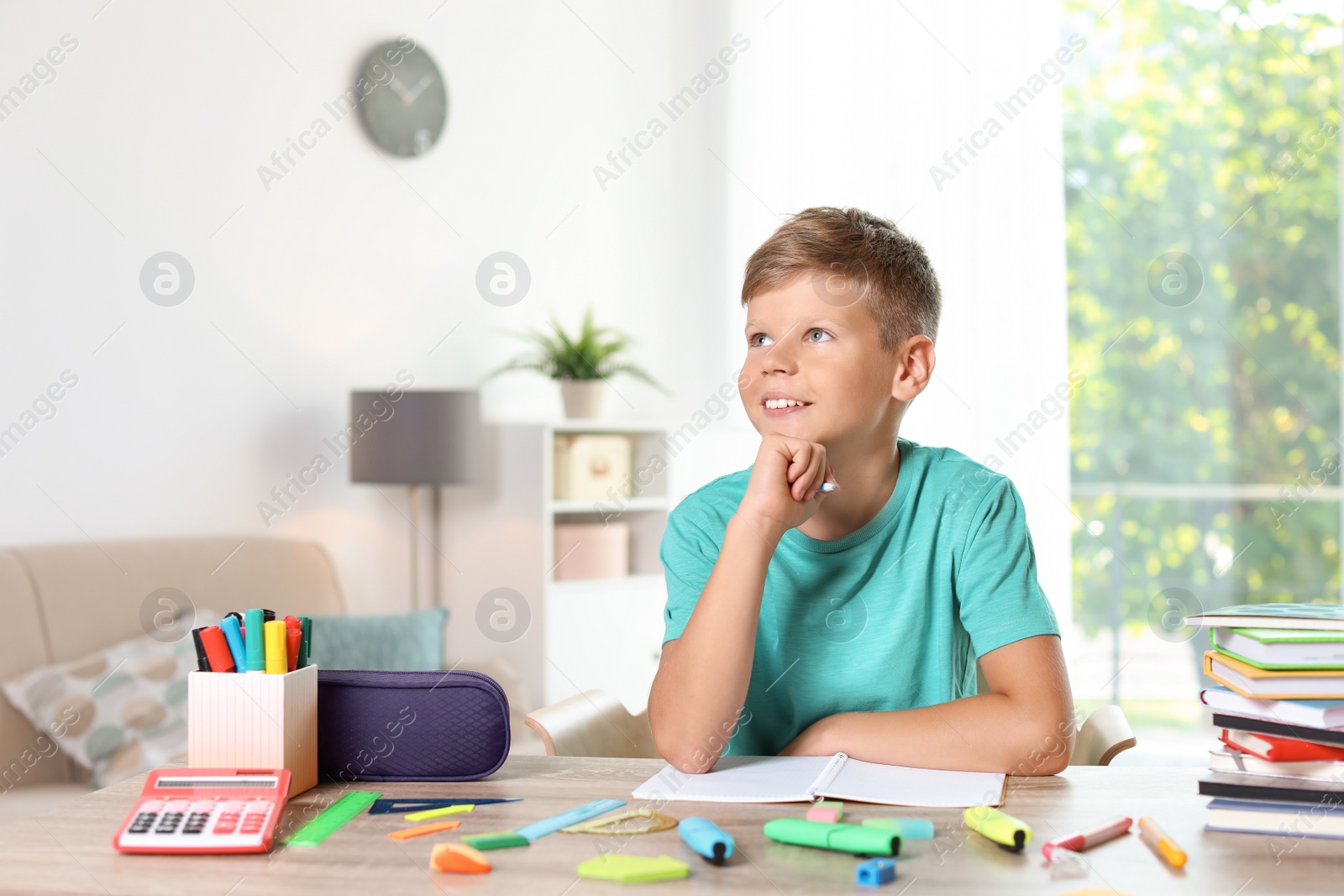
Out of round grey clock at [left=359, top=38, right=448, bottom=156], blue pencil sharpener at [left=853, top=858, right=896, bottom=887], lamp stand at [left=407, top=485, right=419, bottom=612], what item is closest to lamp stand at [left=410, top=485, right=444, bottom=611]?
lamp stand at [left=407, top=485, right=419, bottom=612]

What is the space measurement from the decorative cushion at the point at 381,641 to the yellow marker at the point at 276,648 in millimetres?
1576

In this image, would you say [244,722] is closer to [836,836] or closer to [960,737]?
[836,836]

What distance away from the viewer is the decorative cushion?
8.47 ft

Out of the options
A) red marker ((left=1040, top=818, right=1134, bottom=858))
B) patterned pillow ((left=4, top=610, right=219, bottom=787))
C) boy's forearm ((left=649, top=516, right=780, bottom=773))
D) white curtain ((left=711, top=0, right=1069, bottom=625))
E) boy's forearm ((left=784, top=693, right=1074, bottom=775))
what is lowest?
patterned pillow ((left=4, top=610, right=219, bottom=787))

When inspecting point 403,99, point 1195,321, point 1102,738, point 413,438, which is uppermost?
point 403,99

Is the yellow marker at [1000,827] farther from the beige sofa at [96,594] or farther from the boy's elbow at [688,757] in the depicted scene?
the beige sofa at [96,594]

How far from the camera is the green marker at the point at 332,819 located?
0.87 metres

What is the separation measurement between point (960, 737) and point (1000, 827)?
24 centimetres

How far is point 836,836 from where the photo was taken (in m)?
0.83

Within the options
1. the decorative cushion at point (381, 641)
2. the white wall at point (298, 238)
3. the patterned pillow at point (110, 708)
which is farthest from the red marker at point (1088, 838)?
the white wall at point (298, 238)

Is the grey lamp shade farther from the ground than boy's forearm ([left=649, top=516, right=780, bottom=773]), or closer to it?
farther from the ground

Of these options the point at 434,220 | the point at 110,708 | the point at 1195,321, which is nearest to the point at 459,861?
the point at 110,708

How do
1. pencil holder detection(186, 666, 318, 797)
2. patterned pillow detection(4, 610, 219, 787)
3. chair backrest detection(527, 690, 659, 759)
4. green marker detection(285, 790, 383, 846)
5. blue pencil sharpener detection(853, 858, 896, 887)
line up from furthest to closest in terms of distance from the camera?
patterned pillow detection(4, 610, 219, 787) < chair backrest detection(527, 690, 659, 759) < pencil holder detection(186, 666, 318, 797) < green marker detection(285, 790, 383, 846) < blue pencil sharpener detection(853, 858, 896, 887)

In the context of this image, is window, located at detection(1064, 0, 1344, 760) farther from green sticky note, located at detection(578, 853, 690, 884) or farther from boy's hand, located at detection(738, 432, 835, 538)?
green sticky note, located at detection(578, 853, 690, 884)
